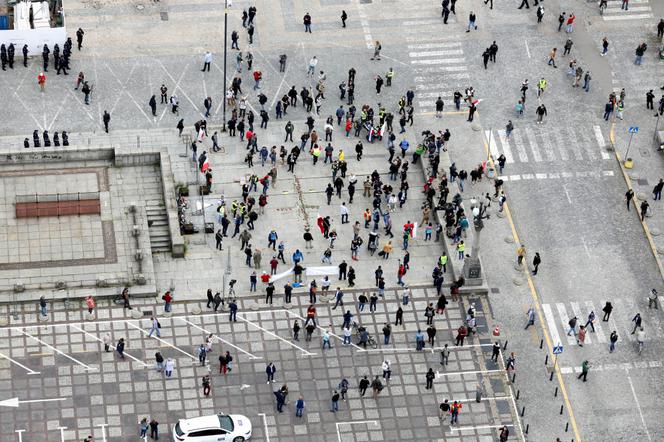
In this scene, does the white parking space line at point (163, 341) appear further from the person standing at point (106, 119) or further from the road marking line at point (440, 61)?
the road marking line at point (440, 61)

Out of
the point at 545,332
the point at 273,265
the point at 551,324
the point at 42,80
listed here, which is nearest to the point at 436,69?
the point at 273,265

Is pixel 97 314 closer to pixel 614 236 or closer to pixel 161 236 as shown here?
pixel 161 236

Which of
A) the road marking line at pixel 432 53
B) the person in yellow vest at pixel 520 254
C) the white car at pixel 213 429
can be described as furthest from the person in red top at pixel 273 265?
the road marking line at pixel 432 53

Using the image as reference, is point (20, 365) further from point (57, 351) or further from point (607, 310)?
point (607, 310)

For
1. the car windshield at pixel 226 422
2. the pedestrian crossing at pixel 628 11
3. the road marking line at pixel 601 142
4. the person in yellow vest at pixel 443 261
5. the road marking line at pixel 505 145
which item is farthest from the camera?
the pedestrian crossing at pixel 628 11

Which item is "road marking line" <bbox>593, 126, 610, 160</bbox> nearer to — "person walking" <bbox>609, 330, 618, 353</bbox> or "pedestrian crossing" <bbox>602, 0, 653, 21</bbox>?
"pedestrian crossing" <bbox>602, 0, 653, 21</bbox>

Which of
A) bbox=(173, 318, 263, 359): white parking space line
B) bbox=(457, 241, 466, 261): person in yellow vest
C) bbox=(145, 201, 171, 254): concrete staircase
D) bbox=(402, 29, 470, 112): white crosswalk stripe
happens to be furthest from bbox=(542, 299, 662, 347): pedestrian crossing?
bbox=(145, 201, 171, 254): concrete staircase

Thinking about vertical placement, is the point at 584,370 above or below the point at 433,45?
below

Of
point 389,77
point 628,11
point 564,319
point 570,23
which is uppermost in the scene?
point 628,11
